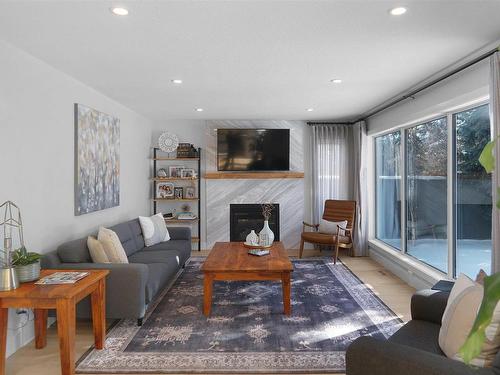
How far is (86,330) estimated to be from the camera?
3305 mm

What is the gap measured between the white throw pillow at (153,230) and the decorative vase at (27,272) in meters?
2.44

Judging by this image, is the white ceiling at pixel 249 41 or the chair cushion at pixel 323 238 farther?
the chair cushion at pixel 323 238

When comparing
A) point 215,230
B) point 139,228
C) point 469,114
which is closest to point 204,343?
point 139,228

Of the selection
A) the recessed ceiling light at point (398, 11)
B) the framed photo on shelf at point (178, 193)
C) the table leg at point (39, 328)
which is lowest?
the table leg at point (39, 328)

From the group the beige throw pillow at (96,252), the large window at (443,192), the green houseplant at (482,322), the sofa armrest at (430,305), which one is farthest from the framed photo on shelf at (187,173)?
the green houseplant at (482,322)

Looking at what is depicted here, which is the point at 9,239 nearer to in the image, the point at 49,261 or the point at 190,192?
the point at 49,261

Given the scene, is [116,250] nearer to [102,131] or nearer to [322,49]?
[102,131]

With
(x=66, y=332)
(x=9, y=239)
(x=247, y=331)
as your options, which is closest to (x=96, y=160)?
(x=9, y=239)

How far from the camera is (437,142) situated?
4.24 m

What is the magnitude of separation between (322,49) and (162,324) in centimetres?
276

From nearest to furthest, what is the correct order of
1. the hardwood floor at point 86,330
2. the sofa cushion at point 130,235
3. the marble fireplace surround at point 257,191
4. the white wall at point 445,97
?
1. the hardwood floor at point 86,330
2. the white wall at point 445,97
3. the sofa cushion at point 130,235
4. the marble fireplace surround at point 257,191

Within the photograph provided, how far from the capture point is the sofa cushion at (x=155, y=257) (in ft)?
13.9

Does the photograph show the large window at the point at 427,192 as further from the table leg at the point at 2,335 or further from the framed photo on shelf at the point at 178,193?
the table leg at the point at 2,335

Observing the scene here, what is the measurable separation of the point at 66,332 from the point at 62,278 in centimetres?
45
